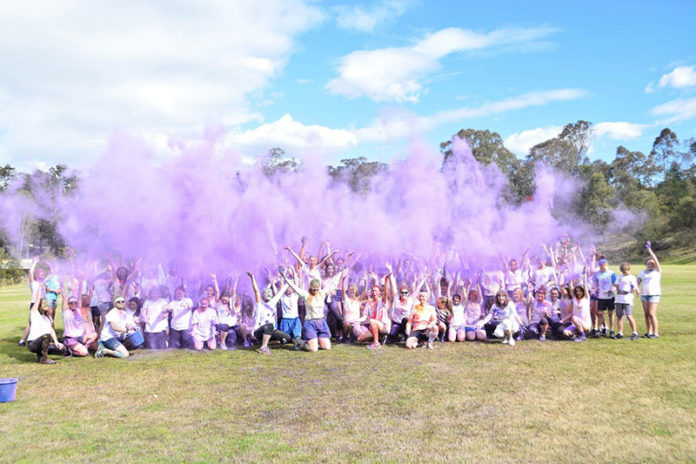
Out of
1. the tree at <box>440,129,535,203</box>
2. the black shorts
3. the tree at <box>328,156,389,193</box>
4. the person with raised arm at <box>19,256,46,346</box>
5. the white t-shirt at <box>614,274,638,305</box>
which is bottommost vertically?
the black shorts

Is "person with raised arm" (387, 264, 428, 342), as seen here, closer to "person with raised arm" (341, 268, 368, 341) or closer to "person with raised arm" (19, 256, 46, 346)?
"person with raised arm" (341, 268, 368, 341)

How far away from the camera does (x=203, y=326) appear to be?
10.1 meters

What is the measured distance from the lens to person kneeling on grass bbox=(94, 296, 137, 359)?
9398mm

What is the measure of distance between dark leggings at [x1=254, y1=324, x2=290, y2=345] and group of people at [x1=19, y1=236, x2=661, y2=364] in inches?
0.9

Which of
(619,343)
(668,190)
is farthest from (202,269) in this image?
(668,190)

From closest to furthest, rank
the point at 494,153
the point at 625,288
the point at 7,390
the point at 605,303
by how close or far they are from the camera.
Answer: the point at 7,390 < the point at 625,288 < the point at 605,303 < the point at 494,153

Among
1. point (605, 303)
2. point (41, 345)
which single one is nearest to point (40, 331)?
point (41, 345)

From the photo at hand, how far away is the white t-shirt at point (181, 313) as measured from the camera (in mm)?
10156

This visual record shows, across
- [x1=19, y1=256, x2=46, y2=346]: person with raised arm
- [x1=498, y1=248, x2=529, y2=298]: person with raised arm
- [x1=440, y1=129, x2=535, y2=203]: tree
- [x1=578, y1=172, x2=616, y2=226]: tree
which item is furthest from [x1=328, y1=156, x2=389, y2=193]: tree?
[x1=578, y1=172, x2=616, y2=226]: tree

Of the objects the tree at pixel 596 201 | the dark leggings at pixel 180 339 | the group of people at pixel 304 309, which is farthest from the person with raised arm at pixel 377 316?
the tree at pixel 596 201

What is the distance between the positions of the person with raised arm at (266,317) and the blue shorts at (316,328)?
47cm

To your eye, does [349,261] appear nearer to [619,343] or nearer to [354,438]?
[619,343]

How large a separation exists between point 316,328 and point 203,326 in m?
2.27

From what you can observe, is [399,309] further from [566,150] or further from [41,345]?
[566,150]
